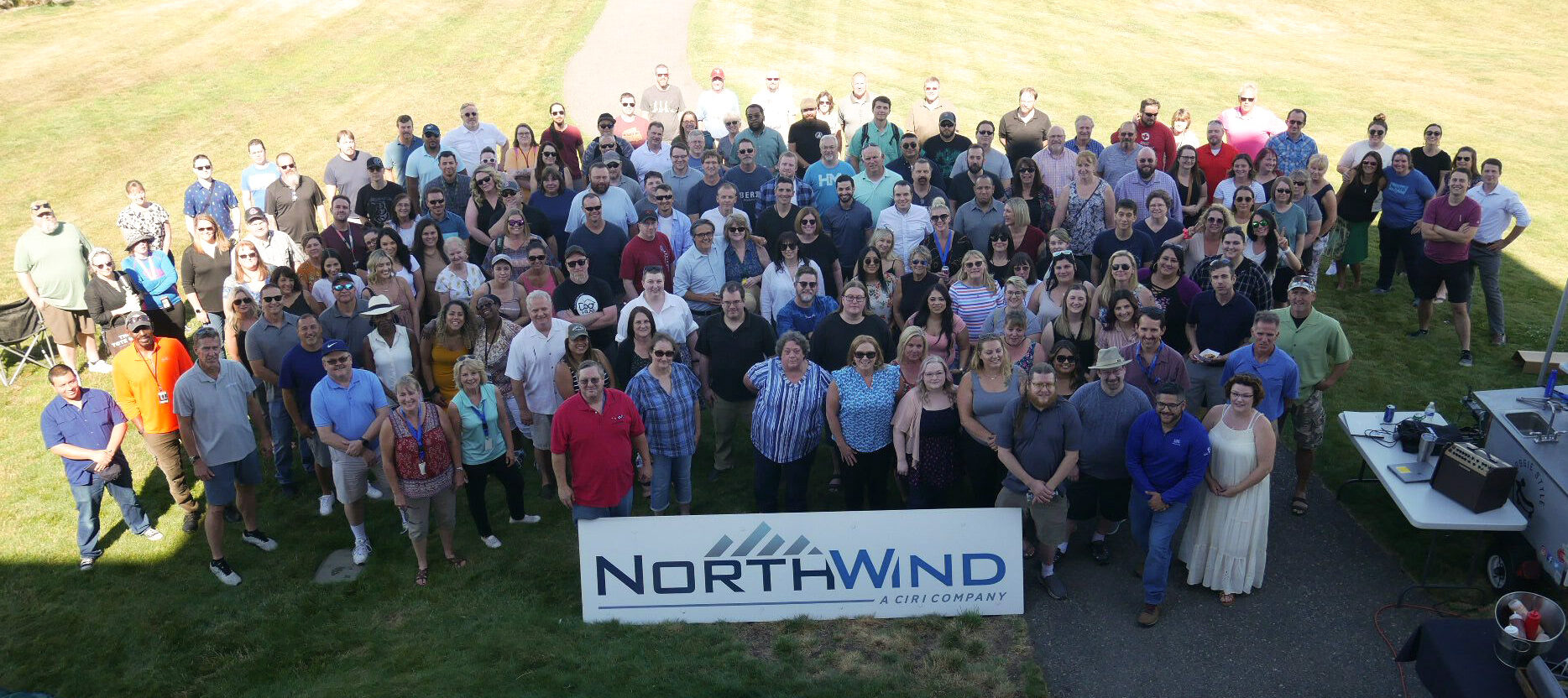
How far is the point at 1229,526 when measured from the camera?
7.31 meters

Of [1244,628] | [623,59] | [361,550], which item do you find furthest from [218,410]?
[623,59]

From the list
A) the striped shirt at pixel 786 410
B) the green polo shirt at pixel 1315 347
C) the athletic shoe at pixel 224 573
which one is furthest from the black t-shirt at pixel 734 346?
the green polo shirt at pixel 1315 347

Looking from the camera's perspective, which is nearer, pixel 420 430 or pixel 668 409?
pixel 420 430

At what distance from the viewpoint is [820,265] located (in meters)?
10.2

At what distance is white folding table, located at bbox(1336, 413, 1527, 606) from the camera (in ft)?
23.4

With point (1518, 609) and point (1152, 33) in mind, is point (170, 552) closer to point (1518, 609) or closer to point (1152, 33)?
point (1518, 609)

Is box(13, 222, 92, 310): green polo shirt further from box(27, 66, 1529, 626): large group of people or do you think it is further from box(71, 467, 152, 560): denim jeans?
box(71, 467, 152, 560): denim jeans

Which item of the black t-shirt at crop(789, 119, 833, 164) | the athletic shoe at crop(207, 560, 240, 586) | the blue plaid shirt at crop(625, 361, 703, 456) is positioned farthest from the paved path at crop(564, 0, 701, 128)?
the athletic shoe at crop(207, 560, 240, 586)

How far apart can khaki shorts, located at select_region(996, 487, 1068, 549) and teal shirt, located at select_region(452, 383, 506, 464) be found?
3.74 meters

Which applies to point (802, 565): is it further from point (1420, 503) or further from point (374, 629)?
point (1420, 503)

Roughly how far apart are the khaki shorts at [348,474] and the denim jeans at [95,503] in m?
1.79

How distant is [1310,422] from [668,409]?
5.02 m

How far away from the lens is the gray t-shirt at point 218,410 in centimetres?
780

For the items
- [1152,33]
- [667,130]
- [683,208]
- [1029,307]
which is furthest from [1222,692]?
[1152,33]
